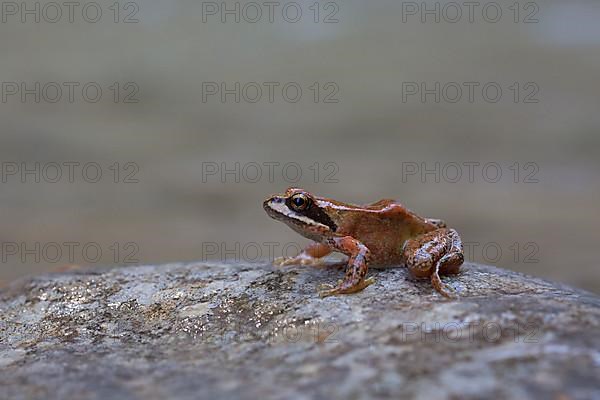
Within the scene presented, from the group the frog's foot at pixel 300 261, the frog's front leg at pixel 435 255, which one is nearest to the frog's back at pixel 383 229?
the frog's front leg at pixel 435 255

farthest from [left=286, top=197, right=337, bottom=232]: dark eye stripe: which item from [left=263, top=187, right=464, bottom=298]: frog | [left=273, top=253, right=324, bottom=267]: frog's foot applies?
[left=273, top=253, right=324, bottom=267]: frog's foot

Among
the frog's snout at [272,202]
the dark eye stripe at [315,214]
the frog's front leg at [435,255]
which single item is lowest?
the frog's front leg at [435,255]

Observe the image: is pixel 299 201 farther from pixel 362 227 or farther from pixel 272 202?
pixel 362 227

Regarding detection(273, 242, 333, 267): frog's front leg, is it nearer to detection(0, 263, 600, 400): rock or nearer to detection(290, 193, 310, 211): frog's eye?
detection(0, 263, 600, 400): rock

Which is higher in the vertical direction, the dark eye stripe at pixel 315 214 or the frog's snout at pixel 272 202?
the frog's snout at pixel 272 202

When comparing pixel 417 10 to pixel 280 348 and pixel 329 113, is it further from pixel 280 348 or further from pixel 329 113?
pixel 280 348

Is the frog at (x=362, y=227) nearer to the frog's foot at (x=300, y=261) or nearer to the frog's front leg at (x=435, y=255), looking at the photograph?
the frog's front leg at (x=435, y=255)
